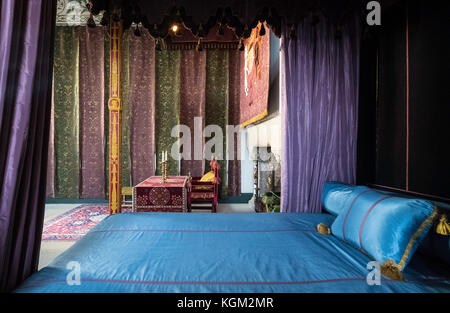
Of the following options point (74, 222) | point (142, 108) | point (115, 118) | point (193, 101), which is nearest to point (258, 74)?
point (115, 118)

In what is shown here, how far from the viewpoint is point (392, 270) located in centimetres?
103

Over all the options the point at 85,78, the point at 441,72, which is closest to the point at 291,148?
the point at 441,72

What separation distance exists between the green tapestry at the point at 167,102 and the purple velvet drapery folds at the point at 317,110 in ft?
12.1

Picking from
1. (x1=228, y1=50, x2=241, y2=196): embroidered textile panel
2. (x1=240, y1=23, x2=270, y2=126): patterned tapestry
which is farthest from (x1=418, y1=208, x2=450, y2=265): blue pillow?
(x1=228, y1=50, x2=241, y2=196): embroidered textile panel

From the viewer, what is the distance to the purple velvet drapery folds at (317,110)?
2.18m

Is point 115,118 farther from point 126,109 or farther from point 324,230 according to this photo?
point 324,230

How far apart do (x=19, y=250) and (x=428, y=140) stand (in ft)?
7.71

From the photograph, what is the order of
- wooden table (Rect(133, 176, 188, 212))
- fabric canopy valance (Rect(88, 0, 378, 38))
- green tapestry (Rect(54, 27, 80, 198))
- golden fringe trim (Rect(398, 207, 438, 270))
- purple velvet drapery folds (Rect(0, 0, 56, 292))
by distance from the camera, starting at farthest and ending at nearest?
green tapestry (Rect(54, 27, 80, 198))
wooden table (Rect(133, 176, 188, 212))
fabric canopy valance (Rect(88, 0, 378, 38))
golden fringe trim (Rect(398, 207, 438, 270))
purple velvet drapery folds (Rect(0, 0, 56, 292))

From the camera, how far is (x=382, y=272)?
3.45ft

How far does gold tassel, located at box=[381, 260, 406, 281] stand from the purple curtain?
4.68 metres

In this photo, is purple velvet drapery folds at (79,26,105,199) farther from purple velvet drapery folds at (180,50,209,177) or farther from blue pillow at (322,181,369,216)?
blue pillow at (322,181,369,216)

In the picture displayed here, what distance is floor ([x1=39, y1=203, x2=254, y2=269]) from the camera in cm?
265

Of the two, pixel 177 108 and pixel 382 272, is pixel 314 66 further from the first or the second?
pixel 177 108

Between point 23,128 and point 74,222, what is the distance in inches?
140
